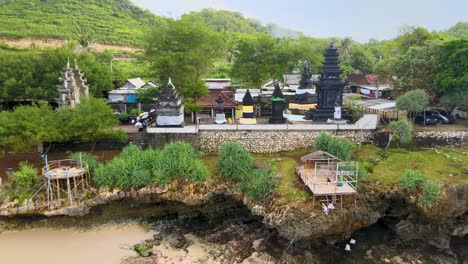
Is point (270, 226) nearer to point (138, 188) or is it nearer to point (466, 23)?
point (138, 188)

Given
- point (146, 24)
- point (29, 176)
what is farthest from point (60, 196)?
point (146, 24)

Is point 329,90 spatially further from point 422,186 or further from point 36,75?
point 36,75

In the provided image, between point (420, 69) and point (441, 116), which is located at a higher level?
point (420, 69)

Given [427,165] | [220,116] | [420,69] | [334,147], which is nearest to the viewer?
[427,165]

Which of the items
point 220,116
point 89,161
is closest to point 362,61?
point 220,116

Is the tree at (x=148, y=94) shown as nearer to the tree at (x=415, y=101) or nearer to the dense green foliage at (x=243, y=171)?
the dense green foliage at (x=243, y=171)

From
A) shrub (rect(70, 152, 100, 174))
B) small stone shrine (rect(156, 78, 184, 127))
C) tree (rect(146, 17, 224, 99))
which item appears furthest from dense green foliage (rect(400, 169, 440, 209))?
shrub (rect(70, 152, 100, 174))
